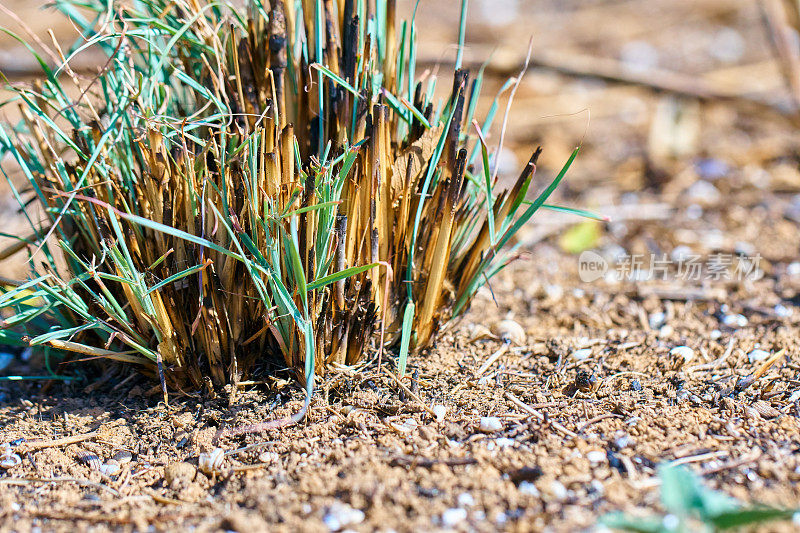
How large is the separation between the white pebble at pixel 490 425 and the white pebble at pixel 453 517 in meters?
0.24

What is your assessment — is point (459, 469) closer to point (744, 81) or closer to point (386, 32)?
point (386, 32)

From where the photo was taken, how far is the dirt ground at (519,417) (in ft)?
3.49

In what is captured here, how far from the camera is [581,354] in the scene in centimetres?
154

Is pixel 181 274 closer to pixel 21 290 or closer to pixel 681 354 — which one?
pixel 21 290

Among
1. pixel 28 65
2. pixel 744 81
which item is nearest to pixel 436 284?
pixel 28 65

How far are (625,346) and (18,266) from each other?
1.81 m

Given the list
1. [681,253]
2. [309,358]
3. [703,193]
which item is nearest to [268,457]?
[309,358]

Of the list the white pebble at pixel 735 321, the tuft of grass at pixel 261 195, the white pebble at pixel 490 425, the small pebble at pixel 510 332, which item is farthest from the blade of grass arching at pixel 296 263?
the white pebble at pixel 735 321

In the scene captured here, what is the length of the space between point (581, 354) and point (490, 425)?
0.40 m

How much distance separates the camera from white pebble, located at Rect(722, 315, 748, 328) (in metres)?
1.75

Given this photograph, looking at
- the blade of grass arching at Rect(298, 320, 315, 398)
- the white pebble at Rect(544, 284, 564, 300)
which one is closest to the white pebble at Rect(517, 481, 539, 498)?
the blade of grass arching at Rect(298, 320, 315, 398)

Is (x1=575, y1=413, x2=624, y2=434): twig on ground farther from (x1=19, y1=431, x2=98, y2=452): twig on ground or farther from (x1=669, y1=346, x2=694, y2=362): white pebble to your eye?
(x1=19, y1=431, x2=98, y2=452): twig on ground

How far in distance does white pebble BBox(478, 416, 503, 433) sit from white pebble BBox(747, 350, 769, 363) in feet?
2.25

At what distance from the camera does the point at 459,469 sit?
3.68 ft
